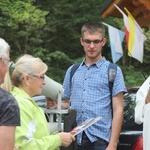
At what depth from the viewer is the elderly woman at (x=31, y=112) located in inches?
112

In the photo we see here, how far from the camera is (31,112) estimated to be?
291cm

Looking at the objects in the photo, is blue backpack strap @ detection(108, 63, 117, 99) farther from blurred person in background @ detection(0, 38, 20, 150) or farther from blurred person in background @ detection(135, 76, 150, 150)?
blurred person in background @ detection(0, 38, 20, 150)

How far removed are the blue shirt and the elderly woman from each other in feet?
2.19

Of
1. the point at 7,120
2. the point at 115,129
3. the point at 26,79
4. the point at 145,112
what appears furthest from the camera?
the point at 115,129

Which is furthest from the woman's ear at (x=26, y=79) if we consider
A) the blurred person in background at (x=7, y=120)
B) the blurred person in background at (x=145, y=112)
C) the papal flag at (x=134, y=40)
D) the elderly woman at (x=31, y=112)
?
the papal flag at (x=134, y=40)

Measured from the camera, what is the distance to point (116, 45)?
18.0 feet

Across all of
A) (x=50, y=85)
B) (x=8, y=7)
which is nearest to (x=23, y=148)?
(x=50, y=85)

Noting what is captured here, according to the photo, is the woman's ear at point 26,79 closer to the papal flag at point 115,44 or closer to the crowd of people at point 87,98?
the crowd of people at point 87,98

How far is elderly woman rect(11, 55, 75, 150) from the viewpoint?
284cm

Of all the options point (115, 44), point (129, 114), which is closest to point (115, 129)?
point (129, 114)

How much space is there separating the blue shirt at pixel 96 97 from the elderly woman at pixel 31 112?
0.67m

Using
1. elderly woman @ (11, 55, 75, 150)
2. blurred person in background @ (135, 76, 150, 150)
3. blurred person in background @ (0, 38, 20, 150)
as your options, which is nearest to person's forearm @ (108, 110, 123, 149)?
blurred person in background @ (135, 76, 150, 150)

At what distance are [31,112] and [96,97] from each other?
99 centimetres

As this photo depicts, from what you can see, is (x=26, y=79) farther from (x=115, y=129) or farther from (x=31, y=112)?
(x=115, y=129)
